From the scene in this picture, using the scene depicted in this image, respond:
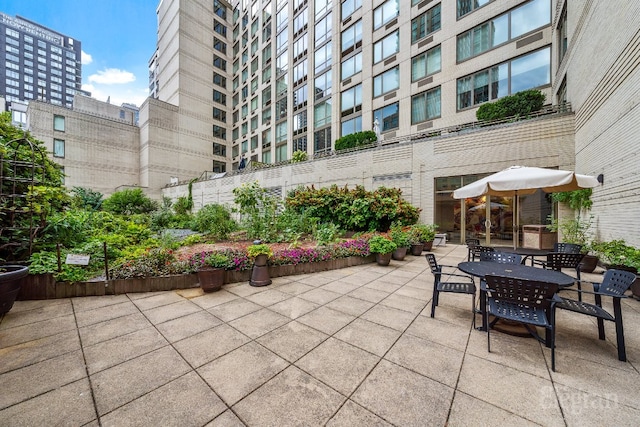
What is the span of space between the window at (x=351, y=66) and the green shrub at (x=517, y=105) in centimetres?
1068

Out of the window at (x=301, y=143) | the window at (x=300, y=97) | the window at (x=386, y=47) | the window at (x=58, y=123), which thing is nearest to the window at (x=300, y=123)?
the window at (x=301, y=143)

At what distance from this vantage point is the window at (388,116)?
53.7 ft

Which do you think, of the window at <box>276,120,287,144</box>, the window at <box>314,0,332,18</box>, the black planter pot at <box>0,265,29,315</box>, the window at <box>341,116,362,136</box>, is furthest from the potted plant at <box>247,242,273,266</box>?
the window at <box>314,0,332,18</box>

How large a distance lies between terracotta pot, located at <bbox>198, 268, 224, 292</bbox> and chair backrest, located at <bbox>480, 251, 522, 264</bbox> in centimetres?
540

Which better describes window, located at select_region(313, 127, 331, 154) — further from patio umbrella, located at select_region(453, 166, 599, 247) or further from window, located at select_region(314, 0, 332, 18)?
patio umbrella, located at select_region(453, 166, 599, 247)

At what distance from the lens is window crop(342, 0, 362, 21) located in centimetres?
1855

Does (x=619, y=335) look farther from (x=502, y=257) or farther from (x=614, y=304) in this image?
(x=502, y=257)

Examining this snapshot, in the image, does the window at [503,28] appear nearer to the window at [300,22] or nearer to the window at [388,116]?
the window at [388,116]

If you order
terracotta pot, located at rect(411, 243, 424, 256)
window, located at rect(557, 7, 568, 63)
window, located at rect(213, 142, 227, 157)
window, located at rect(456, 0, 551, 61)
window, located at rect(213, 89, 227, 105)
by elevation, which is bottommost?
terracotta pot, located at rect(411, 243, 424, 256)

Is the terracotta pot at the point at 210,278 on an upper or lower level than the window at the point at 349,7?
lower

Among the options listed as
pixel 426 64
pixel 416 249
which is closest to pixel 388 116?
pixel 426 64

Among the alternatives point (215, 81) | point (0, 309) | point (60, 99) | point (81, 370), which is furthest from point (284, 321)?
point (60, 99)

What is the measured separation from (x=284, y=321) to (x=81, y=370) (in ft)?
7.40

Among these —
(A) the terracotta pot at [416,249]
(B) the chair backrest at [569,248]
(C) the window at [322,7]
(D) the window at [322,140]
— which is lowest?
(A) the terracotta pot at [416,249]
